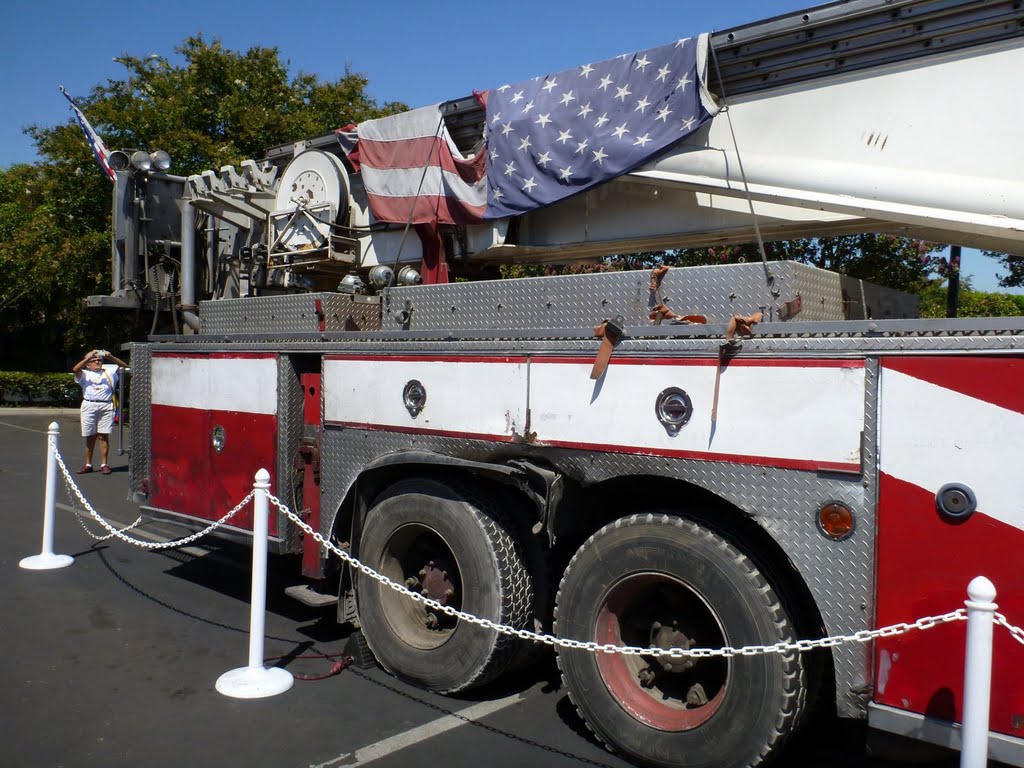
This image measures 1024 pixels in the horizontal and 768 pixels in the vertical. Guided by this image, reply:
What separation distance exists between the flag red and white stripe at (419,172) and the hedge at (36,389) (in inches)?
939

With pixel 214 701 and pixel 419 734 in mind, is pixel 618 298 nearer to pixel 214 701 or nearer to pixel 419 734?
pixel 419 734

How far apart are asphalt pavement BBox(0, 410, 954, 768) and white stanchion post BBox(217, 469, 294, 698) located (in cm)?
10

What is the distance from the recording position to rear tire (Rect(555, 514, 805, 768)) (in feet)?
10.8

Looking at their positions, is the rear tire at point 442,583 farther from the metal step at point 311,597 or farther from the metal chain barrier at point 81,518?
the metal chain barrier at point 81,518

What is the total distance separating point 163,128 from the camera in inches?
748

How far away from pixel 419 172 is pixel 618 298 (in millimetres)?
2296

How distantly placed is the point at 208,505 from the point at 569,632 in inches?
125

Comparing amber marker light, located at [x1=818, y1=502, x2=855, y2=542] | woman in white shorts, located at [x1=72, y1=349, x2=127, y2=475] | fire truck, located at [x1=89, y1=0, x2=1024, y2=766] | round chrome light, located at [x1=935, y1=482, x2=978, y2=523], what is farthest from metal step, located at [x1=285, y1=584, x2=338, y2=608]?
woman in white shorts, located at [x1=72, y1=349, x2=127, y2=475]

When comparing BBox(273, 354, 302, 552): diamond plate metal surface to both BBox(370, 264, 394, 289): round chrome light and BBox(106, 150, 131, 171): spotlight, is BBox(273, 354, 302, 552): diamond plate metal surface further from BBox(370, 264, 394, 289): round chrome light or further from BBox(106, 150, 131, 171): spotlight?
BBox(106, 150, 131, 171): spotlight

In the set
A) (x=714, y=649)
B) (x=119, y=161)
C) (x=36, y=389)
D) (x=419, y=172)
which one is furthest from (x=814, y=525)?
(x=36, y=389)

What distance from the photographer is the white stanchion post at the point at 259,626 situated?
180 inches

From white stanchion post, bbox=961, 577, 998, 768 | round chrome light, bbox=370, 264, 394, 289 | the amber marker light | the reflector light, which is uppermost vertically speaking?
the reflector light

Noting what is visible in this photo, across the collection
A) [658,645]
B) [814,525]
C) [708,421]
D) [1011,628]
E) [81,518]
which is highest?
[708,421]

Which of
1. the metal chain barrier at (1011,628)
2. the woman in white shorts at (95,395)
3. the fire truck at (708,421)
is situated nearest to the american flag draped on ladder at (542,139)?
the fire truck at (708,421)
